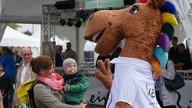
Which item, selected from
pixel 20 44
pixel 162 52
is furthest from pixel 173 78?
pixel 20 44

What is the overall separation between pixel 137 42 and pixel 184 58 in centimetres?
716

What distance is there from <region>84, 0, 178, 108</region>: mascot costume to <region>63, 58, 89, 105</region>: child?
196cm

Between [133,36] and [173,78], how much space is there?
5.21 m

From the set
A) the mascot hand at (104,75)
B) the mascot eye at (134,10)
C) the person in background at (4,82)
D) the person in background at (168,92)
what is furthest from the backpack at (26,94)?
the person in background at (168,92)

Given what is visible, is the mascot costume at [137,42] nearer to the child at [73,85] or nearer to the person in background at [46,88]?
the person in background at [46,88]

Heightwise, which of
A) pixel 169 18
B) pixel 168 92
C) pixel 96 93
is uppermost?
pixel 169 18

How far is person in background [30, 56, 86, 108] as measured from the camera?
4078mm

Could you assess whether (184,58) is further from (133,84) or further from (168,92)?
(133,84)

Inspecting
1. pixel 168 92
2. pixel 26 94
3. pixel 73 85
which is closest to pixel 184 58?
pixel 168 92

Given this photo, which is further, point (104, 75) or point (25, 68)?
point (25, 68)

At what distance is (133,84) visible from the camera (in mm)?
3152

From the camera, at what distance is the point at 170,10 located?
3.30 metres

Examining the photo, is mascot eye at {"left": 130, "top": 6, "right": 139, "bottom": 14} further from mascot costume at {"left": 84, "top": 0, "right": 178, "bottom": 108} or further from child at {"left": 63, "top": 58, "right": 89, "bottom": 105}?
child at {"left": 63, "top": 58, "right": 89, "bottom": 105}

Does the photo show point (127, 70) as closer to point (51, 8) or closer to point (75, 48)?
point (51, 8)
